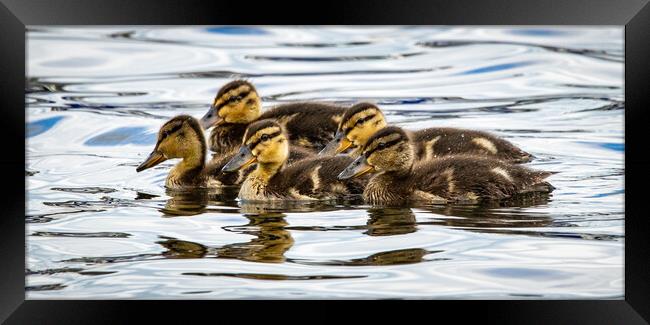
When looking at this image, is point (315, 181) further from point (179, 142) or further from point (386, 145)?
point (179, 142)

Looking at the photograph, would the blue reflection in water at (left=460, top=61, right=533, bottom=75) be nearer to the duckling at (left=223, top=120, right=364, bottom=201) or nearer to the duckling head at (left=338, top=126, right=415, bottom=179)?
the duckling head at (left=338, top=126, right=415, bottom=179)

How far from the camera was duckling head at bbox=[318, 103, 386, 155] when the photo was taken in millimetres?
6180

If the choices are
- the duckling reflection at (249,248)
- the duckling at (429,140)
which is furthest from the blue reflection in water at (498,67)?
the duckling reflection at (249,248)

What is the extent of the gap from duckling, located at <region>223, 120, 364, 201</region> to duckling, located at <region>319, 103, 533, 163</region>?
242 millimetres

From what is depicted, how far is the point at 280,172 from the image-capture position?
19.7 ft

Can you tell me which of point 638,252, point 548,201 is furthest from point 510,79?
point 638,252

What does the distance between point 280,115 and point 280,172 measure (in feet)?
2.21

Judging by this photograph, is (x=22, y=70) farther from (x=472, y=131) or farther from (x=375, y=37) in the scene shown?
(x=472, y=131)

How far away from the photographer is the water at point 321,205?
4.69 m

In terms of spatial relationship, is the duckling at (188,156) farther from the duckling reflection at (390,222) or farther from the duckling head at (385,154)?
the duckling reflection at (390,222)

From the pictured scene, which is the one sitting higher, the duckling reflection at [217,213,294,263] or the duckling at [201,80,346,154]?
the duckling at [201,80,346,154]

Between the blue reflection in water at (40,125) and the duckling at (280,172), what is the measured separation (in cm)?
65

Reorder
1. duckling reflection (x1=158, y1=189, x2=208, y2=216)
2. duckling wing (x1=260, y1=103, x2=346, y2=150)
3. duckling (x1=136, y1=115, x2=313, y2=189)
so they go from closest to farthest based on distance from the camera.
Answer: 1. duckling reflection (x1=158, y1=189, x2=208, y2=216)
2. duckling (x1=136, y1=115, x2=313, y2=189)
3. duckling wing (x1=260, y1=103, x2=346, y2=150)

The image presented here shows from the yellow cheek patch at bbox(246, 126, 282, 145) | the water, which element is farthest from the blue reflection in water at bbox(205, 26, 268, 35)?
the yellow cheek patch at bbox(246, 126, 282, 145)
